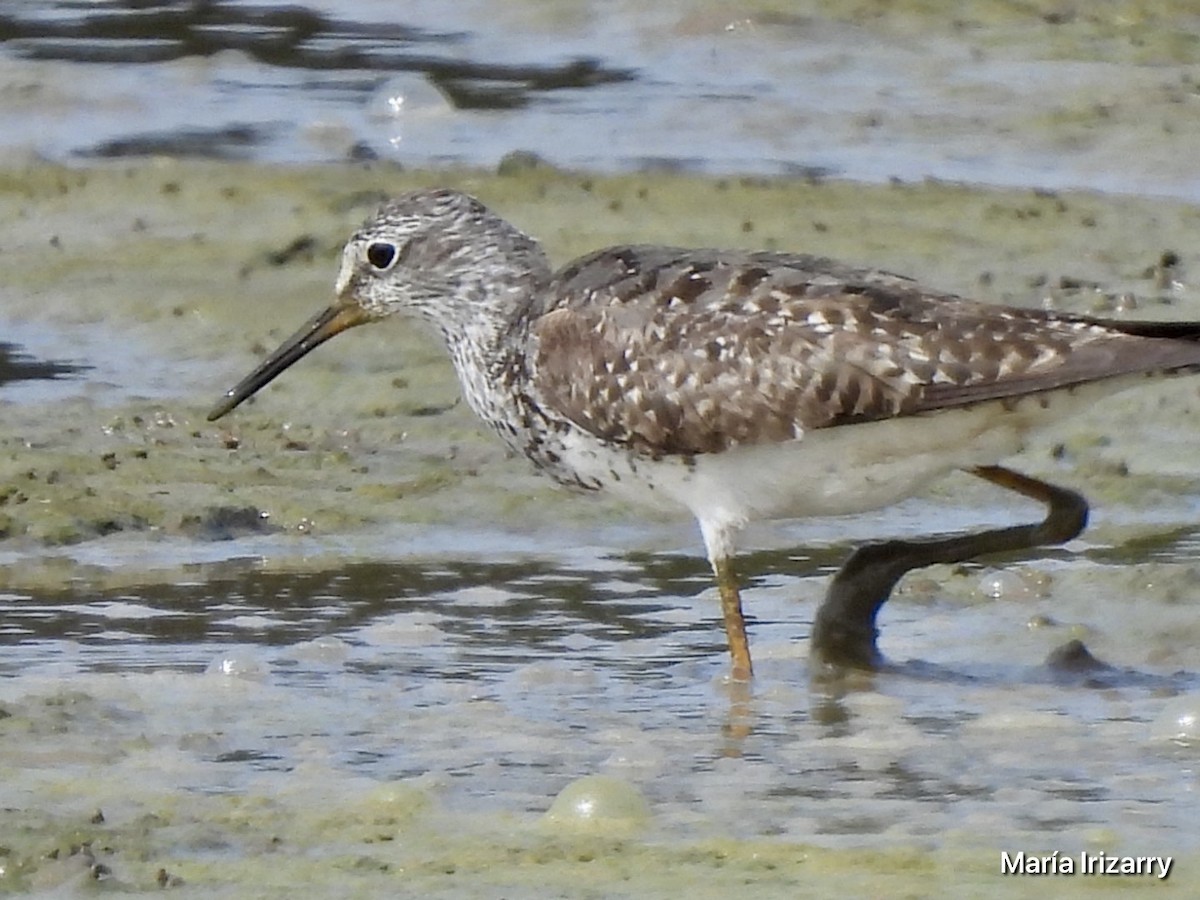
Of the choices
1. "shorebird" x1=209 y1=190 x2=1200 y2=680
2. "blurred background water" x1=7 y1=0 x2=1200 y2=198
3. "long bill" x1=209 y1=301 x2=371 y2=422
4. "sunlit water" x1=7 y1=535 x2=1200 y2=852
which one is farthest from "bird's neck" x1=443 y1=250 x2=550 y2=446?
"blurred background water" x1=7 y1=0 x2=1200 y2=198

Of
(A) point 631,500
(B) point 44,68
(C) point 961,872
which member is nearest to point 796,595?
(A) point 631,500

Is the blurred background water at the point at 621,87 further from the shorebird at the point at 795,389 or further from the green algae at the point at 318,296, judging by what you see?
the shorebird at the point at 795,389

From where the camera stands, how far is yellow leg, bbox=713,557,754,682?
7.71 m

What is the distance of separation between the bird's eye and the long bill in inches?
6.9

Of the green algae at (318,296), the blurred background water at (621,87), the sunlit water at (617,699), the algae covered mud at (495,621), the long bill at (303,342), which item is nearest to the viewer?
the algae covered mud at (495,621)

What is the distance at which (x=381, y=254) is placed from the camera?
8.75 meters

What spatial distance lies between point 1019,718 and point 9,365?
214 inches

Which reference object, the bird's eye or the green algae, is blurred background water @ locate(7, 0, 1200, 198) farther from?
the bird's eye

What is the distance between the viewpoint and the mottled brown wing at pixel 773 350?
7.41 meters

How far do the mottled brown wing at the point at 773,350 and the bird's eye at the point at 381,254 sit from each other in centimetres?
84

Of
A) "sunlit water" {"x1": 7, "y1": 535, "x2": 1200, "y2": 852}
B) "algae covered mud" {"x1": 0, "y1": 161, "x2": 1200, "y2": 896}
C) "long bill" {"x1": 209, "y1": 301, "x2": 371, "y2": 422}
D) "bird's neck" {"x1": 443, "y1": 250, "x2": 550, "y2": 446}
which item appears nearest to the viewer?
"algae covered mud" {"x1": 0, "y1": 161, "x2": 1200, "y2": 896}

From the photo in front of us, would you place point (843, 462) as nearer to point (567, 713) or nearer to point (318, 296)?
point (567, 713)

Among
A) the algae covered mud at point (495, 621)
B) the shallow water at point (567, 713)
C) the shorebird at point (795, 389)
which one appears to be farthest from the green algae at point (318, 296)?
the shorebird at point (795, 389)

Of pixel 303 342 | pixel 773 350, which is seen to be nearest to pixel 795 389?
pixel 773 350
